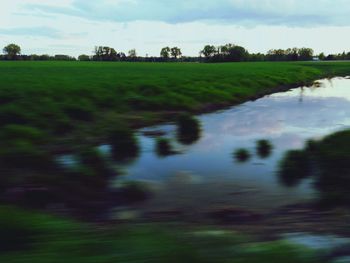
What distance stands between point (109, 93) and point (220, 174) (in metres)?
14.7

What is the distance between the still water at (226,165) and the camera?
9.77 meters

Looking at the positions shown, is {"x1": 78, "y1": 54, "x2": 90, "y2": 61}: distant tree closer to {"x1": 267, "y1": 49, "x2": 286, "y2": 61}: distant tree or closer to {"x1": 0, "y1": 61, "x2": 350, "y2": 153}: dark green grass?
{"x1": 267, "y1": 49, "x2": 286, "y2": 61}: distant tree

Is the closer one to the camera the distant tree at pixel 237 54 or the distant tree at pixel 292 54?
the distant tree at pixel 237 54

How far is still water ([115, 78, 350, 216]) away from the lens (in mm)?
9766

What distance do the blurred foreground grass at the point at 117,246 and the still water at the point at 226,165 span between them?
327 cm

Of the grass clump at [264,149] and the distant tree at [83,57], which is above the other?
the distant tree at [83,57]

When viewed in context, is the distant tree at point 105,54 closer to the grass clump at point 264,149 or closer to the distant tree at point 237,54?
the distant tree at point 237,54

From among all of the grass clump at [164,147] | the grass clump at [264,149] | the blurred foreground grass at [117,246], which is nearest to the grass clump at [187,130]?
the grass clump at [164,147]

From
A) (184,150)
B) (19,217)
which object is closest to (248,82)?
(184,150)

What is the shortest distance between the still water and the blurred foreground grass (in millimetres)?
3270

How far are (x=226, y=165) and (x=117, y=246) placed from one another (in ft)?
27.2

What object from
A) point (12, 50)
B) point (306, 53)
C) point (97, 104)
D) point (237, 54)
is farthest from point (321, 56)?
point (97, 104)

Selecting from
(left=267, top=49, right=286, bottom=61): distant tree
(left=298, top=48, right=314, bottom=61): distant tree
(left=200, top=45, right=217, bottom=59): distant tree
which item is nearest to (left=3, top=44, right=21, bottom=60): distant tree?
(left=200, top=45, right=217, bottom=59): distant tree

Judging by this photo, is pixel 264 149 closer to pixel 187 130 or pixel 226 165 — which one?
pixel 226 165
